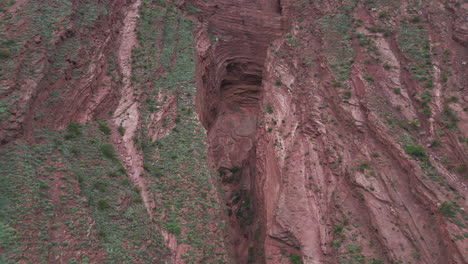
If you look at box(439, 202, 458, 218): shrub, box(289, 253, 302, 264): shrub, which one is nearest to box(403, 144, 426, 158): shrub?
box(439, 202, 458, 218): shrub

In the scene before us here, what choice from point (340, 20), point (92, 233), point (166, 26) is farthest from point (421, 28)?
point (92, 233)

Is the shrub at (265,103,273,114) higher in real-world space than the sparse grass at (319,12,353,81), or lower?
lower

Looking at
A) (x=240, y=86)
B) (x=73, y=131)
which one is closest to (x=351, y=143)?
(x=73, y=131)

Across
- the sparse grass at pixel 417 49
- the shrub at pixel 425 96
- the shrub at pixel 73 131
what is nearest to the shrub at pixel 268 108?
the sparse grass at pixel 417 49

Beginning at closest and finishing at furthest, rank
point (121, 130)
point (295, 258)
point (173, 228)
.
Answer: point (173, 228) < point (295, 258) < point (121, 130)

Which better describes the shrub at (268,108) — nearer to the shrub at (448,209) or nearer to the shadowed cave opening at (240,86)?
Answer: the shadowed cave opening at (240,86)

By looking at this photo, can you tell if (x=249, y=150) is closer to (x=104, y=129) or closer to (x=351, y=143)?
(x=351, y=143)

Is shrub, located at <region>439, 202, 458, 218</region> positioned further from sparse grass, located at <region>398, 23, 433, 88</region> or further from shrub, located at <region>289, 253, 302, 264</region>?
sparse grass, located at <region>398, 23, 433, 88</region>

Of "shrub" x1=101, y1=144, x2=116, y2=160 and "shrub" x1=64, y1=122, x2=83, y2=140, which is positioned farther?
"shrub" x1=101, y1=144, x2=116, y2=160

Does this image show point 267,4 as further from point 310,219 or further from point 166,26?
point 310,219
